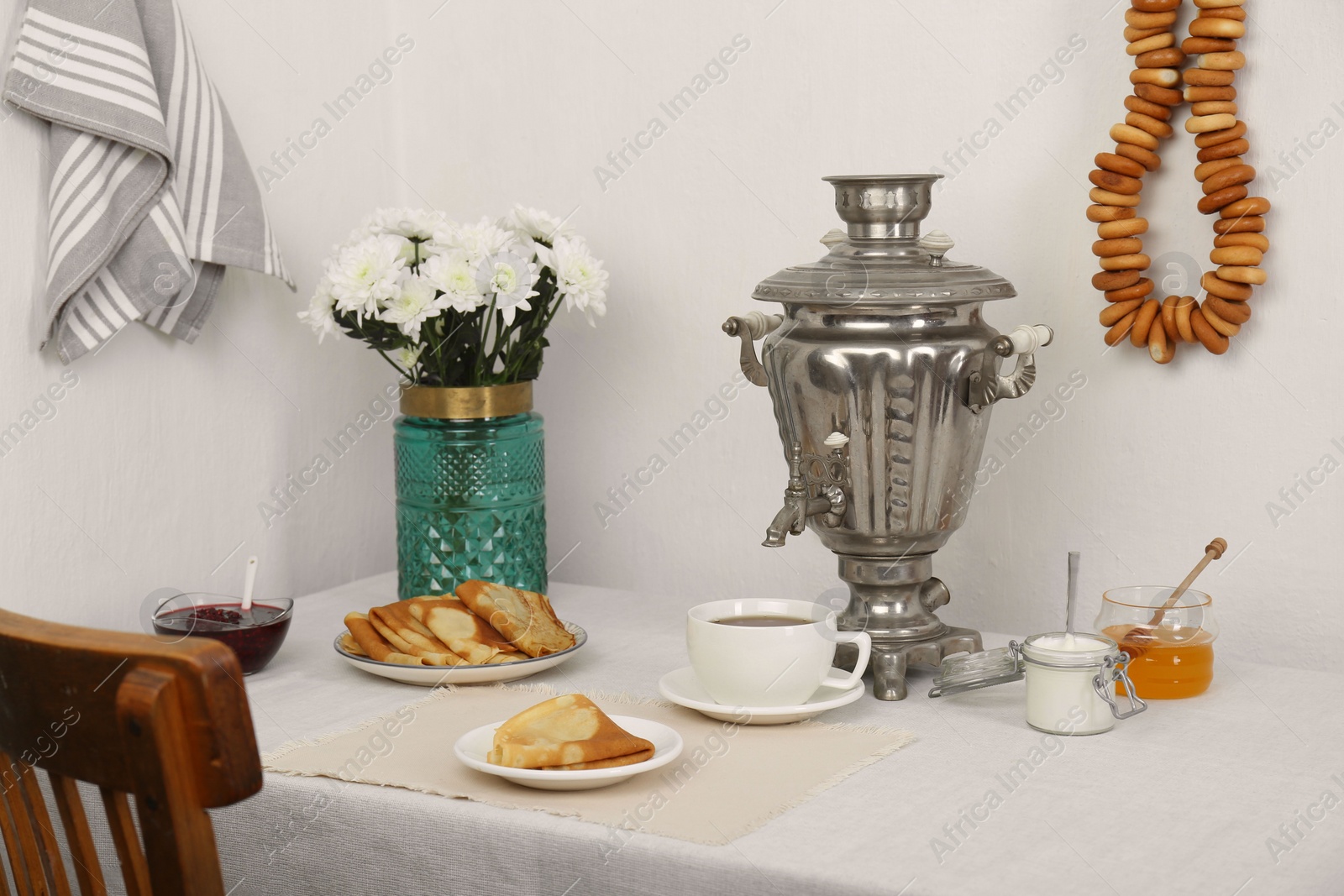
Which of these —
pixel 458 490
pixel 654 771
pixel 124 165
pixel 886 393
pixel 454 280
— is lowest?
pixel 654 771

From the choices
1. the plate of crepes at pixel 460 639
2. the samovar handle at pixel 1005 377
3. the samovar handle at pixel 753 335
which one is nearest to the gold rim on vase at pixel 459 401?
the plate of crepes at pixel 460 639

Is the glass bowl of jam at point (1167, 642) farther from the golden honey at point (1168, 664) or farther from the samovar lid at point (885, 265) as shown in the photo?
the samovar lid at point (885, 265)

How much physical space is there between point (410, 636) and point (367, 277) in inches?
15.2

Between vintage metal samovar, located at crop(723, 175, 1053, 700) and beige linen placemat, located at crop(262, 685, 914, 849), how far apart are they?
160 millimetres

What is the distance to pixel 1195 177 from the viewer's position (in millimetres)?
1250

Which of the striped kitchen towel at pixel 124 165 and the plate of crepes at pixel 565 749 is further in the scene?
the striped kitchen towel at pixel 124 165

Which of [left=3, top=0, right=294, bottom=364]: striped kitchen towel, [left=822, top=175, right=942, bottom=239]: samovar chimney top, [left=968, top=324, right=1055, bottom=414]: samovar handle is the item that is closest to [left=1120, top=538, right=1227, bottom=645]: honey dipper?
[left=968, top=324, right=1055, bottom=414]: samovar handle

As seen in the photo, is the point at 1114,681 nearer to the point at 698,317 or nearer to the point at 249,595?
the point at 698,317

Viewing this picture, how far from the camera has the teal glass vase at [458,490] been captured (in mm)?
1424

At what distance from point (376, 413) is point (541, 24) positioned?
0.55m

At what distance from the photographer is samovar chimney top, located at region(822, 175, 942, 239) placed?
116 centimetres

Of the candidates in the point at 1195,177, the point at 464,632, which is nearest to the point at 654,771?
the point at 464,632

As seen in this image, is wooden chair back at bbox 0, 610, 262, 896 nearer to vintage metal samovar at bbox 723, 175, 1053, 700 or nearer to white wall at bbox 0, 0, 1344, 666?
vintage metal samovar at bbox 723, 175, 1053, 700

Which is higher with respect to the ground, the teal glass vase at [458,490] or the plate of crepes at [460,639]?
the teal glass vase at [458,490]
